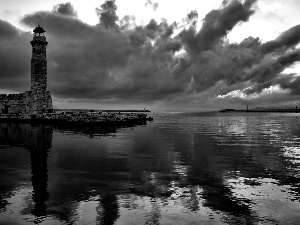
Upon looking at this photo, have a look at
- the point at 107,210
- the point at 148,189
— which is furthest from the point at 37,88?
the point at 107,210

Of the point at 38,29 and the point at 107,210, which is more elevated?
the point at 38,29

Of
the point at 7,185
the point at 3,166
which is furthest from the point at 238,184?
the point at 3,166

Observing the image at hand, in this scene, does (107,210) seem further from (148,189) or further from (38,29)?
(38,29)

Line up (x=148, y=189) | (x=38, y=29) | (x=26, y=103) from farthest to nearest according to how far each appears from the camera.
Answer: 1. (x=26, y=103)
2. (x=38, y=29)
3. (x=148, y=189)

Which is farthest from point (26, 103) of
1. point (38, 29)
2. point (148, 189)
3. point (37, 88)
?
point (148, 189)

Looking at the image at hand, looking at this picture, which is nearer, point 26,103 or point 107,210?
point 107,210

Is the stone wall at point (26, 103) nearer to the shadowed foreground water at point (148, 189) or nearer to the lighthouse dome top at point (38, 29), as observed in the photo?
the lighthouse dome top at point (38, 29)

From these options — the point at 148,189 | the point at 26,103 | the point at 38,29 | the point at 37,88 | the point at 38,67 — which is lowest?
the point at 148,189

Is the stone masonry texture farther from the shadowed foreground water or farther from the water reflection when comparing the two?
the water reflection

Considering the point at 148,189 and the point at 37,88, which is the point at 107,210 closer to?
the point at 148,189

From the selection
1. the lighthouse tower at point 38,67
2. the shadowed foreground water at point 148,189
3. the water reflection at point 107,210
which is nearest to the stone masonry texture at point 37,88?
the lighthouse tower at point 38,67

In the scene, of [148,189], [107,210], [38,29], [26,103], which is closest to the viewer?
[107,210]

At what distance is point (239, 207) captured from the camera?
409 inches

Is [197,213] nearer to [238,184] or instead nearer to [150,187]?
[150,187]
